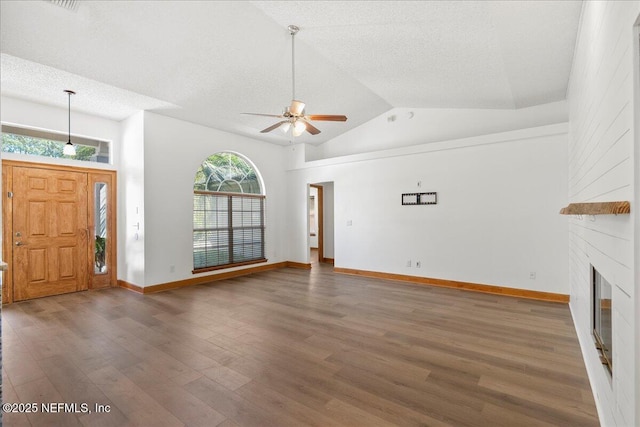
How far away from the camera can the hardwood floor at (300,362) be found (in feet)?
6.86

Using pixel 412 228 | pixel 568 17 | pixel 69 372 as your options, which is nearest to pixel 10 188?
pixel 69 372

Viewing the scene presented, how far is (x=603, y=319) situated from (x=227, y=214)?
624 cm

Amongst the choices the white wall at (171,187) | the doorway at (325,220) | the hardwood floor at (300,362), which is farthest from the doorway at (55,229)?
the doorway at (325,220)

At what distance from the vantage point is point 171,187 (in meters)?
5.70

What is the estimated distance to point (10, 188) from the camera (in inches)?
186

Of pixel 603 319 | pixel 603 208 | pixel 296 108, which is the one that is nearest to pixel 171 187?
pixel 296 108

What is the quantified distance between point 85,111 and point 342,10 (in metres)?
4.91

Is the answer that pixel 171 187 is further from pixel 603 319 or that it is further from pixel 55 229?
pixel 603 319

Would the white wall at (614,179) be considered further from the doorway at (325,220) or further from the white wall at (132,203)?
the doorway at (325,220)

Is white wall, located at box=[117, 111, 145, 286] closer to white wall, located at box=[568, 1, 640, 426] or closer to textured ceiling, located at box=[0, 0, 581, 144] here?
textured ceiling, located at box=[0, 0, 581, 144]

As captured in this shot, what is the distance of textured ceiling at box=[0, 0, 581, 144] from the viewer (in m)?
3.02

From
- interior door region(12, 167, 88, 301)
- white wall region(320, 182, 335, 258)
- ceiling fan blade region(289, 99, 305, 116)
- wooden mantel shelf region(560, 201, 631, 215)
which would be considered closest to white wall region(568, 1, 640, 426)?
wooden mantel shelf region(560, 201, 631, 215)

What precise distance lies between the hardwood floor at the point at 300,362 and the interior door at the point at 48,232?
48cm

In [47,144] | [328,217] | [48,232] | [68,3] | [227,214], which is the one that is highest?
[68,3]
